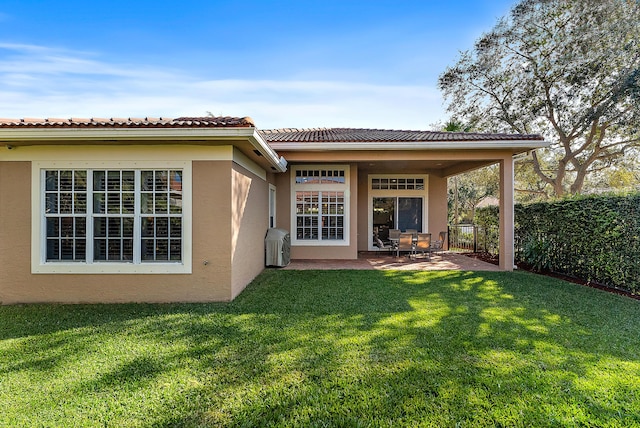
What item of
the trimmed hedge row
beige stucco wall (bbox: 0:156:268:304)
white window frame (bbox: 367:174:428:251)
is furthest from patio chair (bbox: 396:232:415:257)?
beige stucco wall (bbox: 0:156:268:304)

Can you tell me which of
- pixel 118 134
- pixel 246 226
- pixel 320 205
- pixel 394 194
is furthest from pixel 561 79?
pixel 118 134

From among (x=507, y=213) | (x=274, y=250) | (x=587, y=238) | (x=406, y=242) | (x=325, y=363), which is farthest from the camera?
(x=406, y=242)

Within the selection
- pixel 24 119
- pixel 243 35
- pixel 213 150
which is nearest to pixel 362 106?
pixel 243 35

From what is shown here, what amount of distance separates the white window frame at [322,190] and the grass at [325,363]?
4949 millimetres

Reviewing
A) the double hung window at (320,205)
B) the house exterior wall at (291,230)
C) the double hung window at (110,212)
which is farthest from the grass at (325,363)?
the double hung window at (320,205)

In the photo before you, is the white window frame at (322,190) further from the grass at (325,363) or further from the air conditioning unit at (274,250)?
the grass at (325,363)

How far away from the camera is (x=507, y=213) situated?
925 cm

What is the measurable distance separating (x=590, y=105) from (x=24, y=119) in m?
23.0

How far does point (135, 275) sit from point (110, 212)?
135cm

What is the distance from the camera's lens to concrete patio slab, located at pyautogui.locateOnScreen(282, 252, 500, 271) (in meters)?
9.66

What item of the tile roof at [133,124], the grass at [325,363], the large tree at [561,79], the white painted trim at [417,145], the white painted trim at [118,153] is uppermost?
the large tree at [561,79]

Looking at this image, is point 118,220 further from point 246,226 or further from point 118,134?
point 246,226

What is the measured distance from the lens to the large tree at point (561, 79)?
→ 14.9 metres

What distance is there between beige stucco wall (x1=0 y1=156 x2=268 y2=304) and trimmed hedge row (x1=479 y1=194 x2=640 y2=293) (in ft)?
28.5
